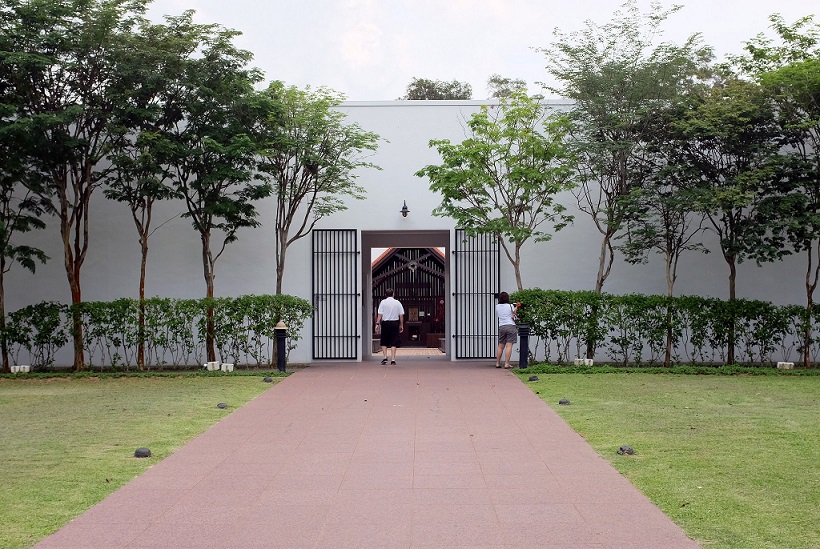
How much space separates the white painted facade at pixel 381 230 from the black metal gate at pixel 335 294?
0.21 meters

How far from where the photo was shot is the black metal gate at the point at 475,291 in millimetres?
18516

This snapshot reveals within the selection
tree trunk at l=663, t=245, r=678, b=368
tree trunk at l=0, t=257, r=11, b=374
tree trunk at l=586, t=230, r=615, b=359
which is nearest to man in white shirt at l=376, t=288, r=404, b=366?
tree trunk at l=586, t=230, r=615, b=359

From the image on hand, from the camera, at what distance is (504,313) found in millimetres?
16578

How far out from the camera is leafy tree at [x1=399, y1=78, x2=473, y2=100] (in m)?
41.4

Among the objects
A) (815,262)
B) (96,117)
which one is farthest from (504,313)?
(96,117)

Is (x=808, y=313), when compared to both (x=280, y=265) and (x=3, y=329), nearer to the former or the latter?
(x=280, y=265)

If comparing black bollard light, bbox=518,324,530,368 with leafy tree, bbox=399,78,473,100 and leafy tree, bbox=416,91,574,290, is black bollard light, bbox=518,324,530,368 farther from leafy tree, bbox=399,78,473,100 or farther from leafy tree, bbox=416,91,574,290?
leafy tree, bbox=399,78,473,100

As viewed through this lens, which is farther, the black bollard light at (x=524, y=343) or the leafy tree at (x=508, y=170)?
the leafy tree at (x=508, y=170)

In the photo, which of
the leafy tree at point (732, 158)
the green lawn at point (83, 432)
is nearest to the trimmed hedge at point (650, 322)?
the leafy tree at point (732, 158)

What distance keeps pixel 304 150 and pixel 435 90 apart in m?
26.2

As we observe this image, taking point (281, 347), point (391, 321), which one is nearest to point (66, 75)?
point (281, 347)

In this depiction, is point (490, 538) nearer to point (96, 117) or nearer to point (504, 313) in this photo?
point (504, 313)

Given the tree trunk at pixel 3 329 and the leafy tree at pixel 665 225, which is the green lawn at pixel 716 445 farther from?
the tree trunk at pixel 3 329

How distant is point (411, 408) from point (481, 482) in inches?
170
